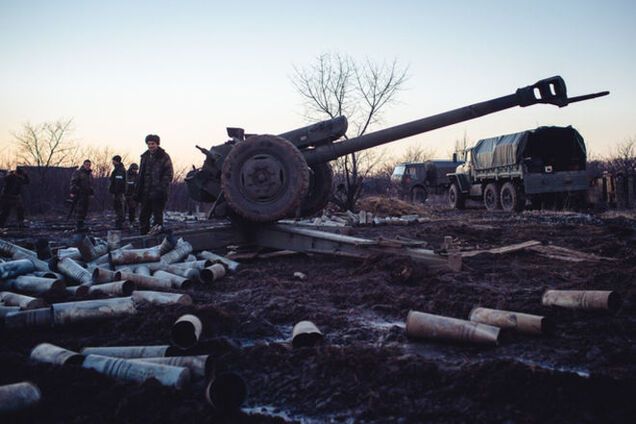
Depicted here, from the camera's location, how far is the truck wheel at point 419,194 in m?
28.4

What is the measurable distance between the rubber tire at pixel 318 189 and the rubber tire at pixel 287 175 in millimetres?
1234

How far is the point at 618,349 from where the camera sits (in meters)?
3.16

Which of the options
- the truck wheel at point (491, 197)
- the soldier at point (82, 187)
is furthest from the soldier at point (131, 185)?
the truck wheel at point (491, 197)

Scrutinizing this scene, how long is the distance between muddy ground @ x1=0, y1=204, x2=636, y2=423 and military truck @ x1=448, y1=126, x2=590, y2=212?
1313 cm

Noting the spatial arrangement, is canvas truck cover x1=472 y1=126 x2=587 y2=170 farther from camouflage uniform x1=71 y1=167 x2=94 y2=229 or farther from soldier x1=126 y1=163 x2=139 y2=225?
camouflage uniform x1=71 y1=167 x2=94 y2=229

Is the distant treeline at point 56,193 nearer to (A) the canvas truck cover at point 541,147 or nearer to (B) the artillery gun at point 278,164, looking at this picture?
(A) the canvas truck cover at point 541,147

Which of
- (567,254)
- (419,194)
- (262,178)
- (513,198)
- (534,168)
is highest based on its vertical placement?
(534,168)

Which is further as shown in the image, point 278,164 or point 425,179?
point 425,179

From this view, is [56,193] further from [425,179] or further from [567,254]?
[567,254]

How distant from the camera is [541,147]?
754 inches

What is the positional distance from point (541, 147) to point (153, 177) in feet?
49.1

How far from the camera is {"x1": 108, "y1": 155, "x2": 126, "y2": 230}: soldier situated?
14.8 m

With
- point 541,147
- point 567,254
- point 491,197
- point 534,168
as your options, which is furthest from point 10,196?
point 541,147

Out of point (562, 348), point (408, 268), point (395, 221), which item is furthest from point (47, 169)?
point (562, 348)
